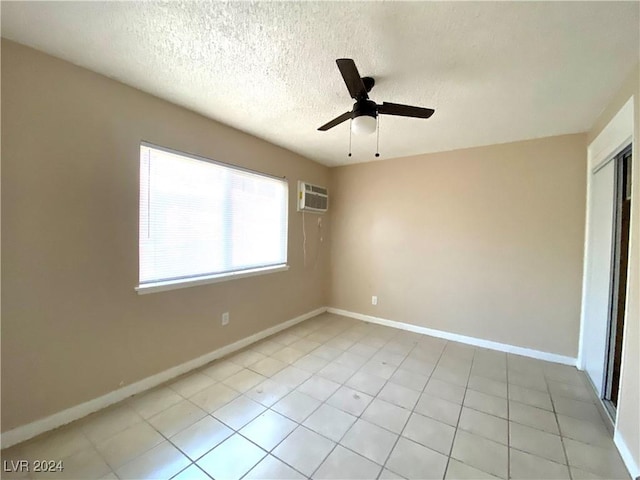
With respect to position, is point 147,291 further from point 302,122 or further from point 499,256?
point 499,256

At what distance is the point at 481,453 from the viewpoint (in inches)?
61.4

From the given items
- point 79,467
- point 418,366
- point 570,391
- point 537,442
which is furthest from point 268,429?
point 570,391

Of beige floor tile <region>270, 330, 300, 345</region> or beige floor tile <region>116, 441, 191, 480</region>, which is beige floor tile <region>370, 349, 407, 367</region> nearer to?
beige floor tile <region>270, 330, 300, 345</region>

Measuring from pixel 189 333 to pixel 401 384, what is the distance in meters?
1.96

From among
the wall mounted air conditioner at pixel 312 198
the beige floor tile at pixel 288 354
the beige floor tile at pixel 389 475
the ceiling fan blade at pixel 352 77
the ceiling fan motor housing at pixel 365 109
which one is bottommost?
the beige floor tile at pixel 389 475

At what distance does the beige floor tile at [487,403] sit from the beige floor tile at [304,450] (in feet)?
3.88

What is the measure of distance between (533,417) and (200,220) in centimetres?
311

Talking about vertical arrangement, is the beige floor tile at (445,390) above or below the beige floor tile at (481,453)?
below

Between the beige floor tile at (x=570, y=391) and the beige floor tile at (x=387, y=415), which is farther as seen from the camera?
the beige floor tile at (x=570, y=391)

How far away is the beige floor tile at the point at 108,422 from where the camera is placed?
5.38ft

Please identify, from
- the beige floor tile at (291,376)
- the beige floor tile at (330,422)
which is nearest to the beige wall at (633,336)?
the beige floor tile at (330,422)

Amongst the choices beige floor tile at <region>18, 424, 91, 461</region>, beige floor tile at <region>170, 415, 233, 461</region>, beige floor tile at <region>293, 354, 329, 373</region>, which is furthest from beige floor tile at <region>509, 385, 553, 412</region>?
beige floor tile at <region>18, 424, 91, 461</region>

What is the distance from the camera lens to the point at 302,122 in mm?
2576

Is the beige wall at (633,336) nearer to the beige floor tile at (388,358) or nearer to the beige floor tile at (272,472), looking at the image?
the beige floor tile at (388,358)
